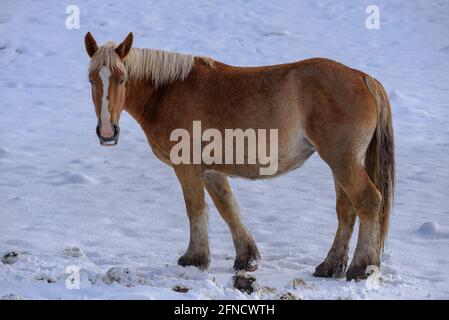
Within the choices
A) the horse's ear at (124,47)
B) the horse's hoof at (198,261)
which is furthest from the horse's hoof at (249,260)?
the horse's ear at (124,47)

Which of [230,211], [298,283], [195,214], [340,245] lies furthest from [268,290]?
[230,211]

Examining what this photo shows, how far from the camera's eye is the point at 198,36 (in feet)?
56.7

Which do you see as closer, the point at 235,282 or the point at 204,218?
the point at 235,282

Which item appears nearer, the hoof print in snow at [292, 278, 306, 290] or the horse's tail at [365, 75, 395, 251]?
the hoof print in snow at [292, 278, 306, 290]

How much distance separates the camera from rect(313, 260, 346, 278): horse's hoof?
6.57m

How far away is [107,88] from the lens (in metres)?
6.19

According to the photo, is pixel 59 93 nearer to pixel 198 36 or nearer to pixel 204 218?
pixel 198 36

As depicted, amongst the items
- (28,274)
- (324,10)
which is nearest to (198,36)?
(324,10)

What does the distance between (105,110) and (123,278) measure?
138 centimetres

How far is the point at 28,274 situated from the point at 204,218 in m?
1.62

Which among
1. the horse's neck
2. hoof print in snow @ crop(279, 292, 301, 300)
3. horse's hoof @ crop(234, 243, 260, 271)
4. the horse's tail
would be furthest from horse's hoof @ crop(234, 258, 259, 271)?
the horse's neck

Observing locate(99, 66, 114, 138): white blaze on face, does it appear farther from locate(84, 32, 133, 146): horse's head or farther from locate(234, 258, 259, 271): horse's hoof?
locate(234, 258, 259, 271): horse's hoof

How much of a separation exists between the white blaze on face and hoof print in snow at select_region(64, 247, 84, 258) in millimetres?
1400

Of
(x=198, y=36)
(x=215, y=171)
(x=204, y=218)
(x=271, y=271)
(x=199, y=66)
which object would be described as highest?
(x=198, y=36)
